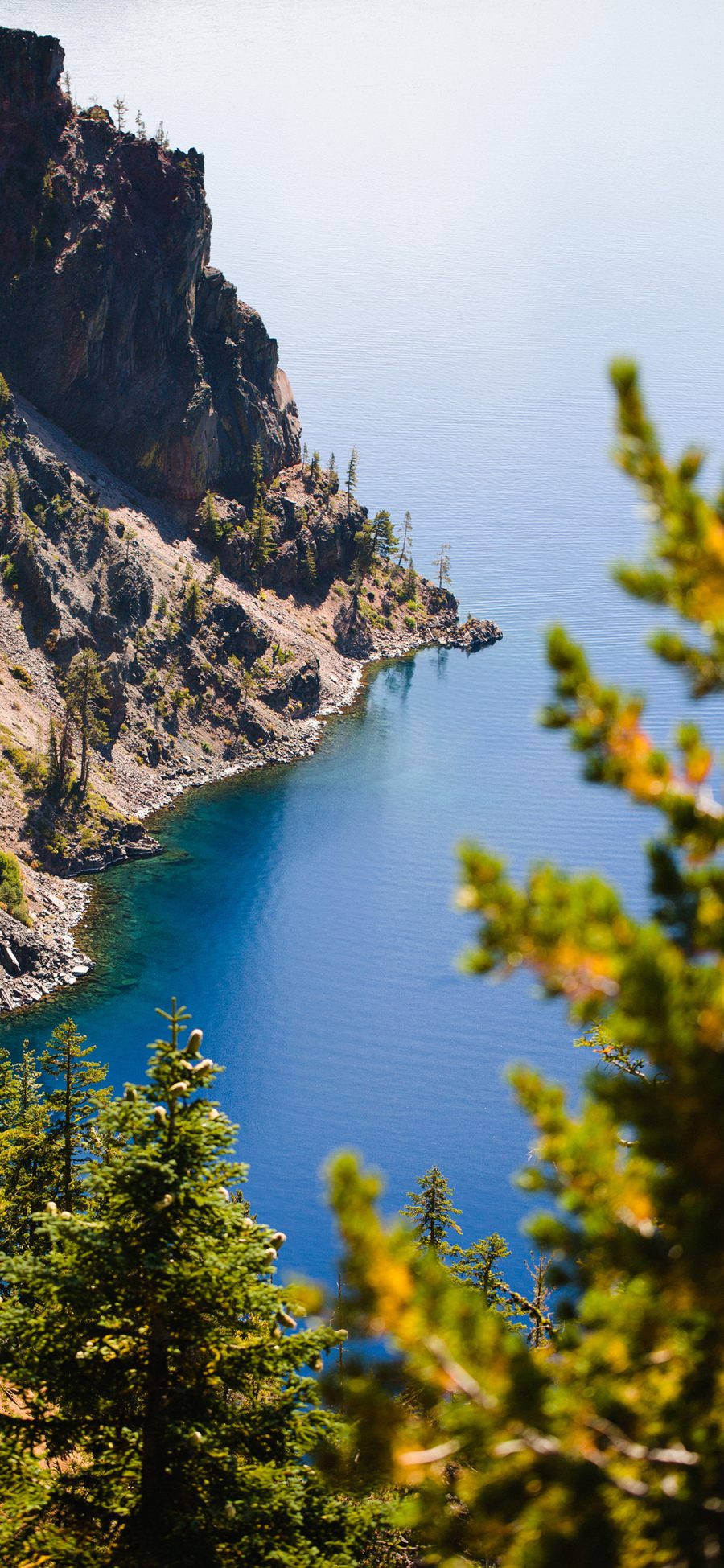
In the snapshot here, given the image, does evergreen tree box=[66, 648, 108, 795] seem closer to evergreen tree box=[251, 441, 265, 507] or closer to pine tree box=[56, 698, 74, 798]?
pine tree box=[56, 698, 74, 798]

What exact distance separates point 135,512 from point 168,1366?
375 feet

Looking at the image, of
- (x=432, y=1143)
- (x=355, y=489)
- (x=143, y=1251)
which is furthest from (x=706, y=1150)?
(x=355, y=489)

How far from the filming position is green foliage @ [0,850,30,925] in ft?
249

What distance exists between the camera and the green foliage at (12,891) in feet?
249

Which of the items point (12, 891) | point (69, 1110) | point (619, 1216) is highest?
point (12, 891)

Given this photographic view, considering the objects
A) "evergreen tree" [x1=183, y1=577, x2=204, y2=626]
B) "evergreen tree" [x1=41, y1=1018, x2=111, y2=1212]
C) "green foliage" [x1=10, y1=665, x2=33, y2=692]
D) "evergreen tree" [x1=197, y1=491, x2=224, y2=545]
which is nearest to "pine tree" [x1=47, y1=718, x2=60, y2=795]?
"green foliage" [x1=10, y1=665, x2=33, y2=692]

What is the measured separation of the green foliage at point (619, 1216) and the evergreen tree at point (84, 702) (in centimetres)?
8749

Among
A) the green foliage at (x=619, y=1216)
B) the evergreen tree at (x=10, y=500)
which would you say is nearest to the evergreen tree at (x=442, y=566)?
the evergreen tree at (x=10, y=500)

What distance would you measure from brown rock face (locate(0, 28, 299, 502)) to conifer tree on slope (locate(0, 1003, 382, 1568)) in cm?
11344

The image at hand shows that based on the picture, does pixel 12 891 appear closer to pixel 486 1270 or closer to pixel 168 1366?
pixel 486 1270

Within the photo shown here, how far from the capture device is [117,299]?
411 feet

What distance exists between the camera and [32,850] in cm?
8681

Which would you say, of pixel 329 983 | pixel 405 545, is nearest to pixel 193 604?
pixel 405 545

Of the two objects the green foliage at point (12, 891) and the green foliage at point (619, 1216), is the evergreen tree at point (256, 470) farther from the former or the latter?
the green foliage at point (619, 1216)
